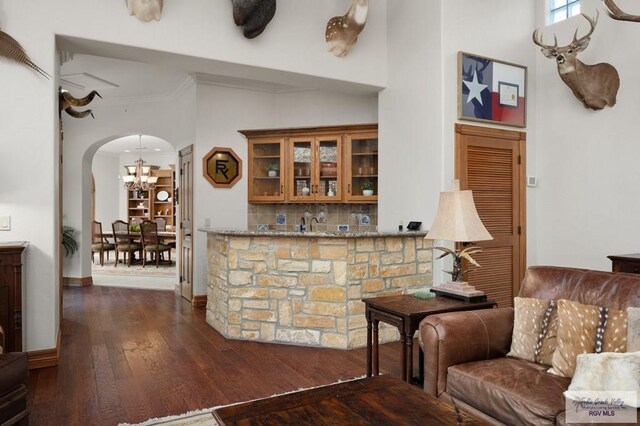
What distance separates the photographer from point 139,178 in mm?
11305

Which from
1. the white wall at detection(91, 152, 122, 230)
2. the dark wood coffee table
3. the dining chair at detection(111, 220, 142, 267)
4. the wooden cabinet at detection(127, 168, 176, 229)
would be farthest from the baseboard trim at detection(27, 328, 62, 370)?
the white wall at detection(91, 152, 122, 230)

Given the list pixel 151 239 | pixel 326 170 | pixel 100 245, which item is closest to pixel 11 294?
pixel 326 170

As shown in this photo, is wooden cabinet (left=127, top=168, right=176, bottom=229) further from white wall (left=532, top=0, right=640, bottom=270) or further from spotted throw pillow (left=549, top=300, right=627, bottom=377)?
spotted throw pillow (left=549, top=300, right=627, bottom=377)

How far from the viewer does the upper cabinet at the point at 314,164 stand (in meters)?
5.67

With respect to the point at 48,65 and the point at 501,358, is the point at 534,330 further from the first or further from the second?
the point at 48,65

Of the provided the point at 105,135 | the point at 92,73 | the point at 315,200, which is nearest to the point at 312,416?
the point at 315,200

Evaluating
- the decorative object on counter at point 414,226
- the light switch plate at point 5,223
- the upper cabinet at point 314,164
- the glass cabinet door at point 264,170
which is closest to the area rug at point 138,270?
the glass cabinet door at point 264,170

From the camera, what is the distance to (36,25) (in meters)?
3.33

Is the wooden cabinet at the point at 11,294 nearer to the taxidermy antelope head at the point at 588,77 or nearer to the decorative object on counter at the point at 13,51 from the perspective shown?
the decorative object on counter at the point at 13,51

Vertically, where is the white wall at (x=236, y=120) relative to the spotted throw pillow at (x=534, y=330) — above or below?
Answer: above

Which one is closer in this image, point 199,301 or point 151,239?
point 199,301

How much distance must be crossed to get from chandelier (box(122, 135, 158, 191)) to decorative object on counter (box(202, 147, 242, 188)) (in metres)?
6.23

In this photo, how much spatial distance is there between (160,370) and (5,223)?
5.29 ft

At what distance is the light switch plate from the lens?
3305 millimetres
